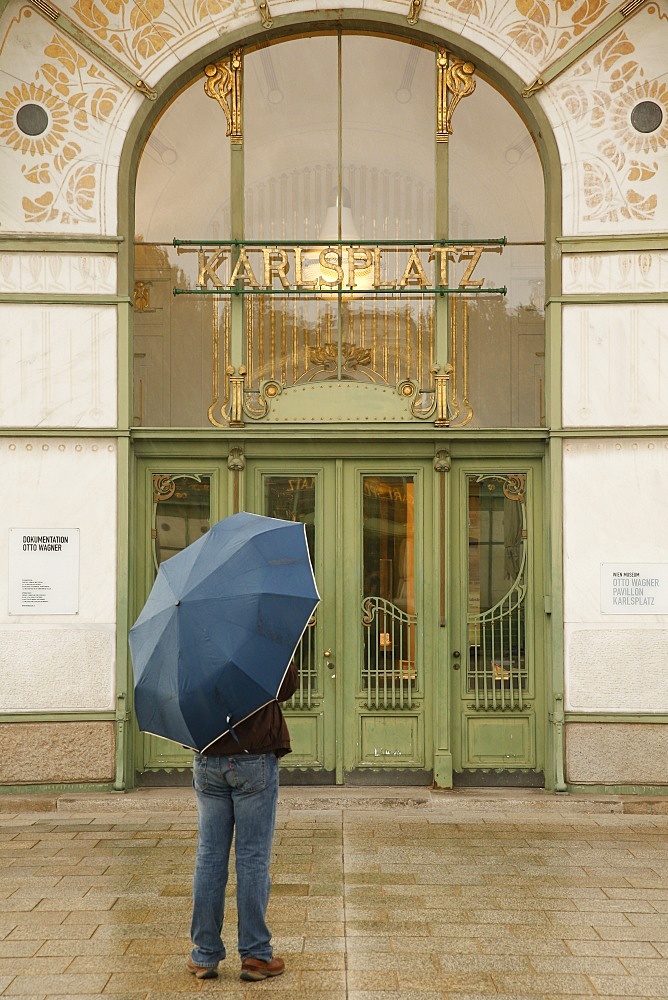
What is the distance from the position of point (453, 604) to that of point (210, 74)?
4.69 m

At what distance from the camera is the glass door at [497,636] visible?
9.09 metres

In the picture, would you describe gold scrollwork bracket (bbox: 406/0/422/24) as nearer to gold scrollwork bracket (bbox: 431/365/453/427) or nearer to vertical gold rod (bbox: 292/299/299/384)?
vertical gold rod (bbox: 292/299/299/384)

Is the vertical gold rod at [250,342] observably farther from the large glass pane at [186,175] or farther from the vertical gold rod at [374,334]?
the vertical gold rod at [374,334]

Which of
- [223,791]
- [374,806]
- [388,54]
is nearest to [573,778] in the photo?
[374,806]

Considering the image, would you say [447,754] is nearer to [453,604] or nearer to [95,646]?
[453,604]

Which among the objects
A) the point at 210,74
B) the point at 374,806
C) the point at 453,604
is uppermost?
the point at 210,74

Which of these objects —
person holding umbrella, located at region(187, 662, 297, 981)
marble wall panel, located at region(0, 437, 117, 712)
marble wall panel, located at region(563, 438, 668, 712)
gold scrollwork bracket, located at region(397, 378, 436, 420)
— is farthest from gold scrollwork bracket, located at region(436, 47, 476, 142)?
person holding umbrella, located at region(187, 662, 297, 981)

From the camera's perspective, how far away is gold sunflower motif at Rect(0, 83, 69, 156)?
9016 millimetres

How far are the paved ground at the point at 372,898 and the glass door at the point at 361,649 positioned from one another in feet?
1.16

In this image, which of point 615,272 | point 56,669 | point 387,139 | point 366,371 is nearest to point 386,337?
point 366,371

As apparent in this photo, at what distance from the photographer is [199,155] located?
9328mm

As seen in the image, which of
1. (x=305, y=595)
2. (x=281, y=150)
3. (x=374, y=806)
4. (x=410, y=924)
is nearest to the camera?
(x=305, y=595)

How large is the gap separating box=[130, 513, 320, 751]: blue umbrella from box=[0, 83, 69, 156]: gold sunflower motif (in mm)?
5307

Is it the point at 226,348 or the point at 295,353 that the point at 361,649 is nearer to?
the point at 295,353
